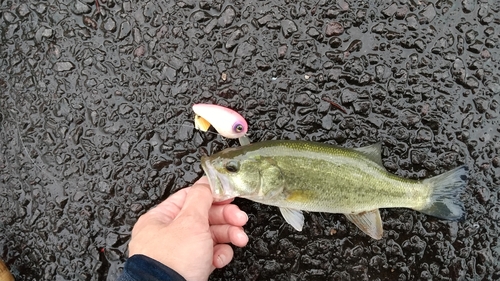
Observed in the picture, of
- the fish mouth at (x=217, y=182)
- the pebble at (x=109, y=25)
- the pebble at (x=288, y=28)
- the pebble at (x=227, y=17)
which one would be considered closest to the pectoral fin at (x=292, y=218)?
the fish mouth at (x=217, y=182)

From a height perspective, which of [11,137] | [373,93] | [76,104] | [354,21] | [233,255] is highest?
[354,21]

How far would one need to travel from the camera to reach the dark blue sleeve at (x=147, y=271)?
2.81 metres

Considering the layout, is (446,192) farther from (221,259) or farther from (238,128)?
(221,259)

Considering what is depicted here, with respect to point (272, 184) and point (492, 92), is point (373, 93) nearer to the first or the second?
point (492, 92)

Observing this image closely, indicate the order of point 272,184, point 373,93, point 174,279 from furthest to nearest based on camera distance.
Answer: point 373,93 → point 272,184 → point 174,279

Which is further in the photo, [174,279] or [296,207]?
[296,207]

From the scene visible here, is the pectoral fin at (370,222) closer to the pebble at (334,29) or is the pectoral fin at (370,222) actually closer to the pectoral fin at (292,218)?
the pectoral fin at (292,218)

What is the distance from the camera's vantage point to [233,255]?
12.7 feet

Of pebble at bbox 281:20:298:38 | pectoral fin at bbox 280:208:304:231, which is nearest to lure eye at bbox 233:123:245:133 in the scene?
pectoral fin at bbox 280:208:304:231

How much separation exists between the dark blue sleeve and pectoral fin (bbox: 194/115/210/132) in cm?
135

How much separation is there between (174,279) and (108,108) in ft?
6.09

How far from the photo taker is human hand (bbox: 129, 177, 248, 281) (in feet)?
9.68

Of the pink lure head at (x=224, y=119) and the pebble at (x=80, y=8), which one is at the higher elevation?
the pebble at (x=80, y=8)

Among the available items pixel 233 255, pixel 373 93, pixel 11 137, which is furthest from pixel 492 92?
pixel 11 137
